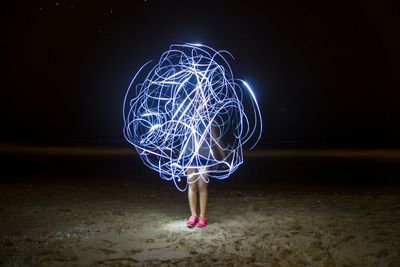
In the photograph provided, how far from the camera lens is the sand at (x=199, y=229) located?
547 cm

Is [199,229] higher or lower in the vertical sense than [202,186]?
lower

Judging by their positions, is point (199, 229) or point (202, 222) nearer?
point (199, 229)

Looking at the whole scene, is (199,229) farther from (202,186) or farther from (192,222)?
(202,186)

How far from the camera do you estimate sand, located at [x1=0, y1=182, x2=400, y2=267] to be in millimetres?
5473

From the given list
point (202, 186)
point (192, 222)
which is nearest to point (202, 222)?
point (192, 222)

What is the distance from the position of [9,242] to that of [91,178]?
6373 millimetres

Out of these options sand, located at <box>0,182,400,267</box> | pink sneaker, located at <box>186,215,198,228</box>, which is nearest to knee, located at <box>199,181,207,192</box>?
pink sneaker, located at <box>186,215,198,228</box>

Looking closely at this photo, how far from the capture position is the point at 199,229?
6770 mm

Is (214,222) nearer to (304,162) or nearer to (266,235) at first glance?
(266,235)

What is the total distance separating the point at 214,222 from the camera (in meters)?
7.28

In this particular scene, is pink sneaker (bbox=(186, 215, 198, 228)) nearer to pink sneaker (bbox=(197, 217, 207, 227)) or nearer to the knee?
pink sneaker (bbox=(197, 217, 207, 227))

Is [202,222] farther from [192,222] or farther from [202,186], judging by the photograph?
[202,186]

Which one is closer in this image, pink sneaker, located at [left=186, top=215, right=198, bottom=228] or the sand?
the sand

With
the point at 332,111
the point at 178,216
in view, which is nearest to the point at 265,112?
the point at 332,111
